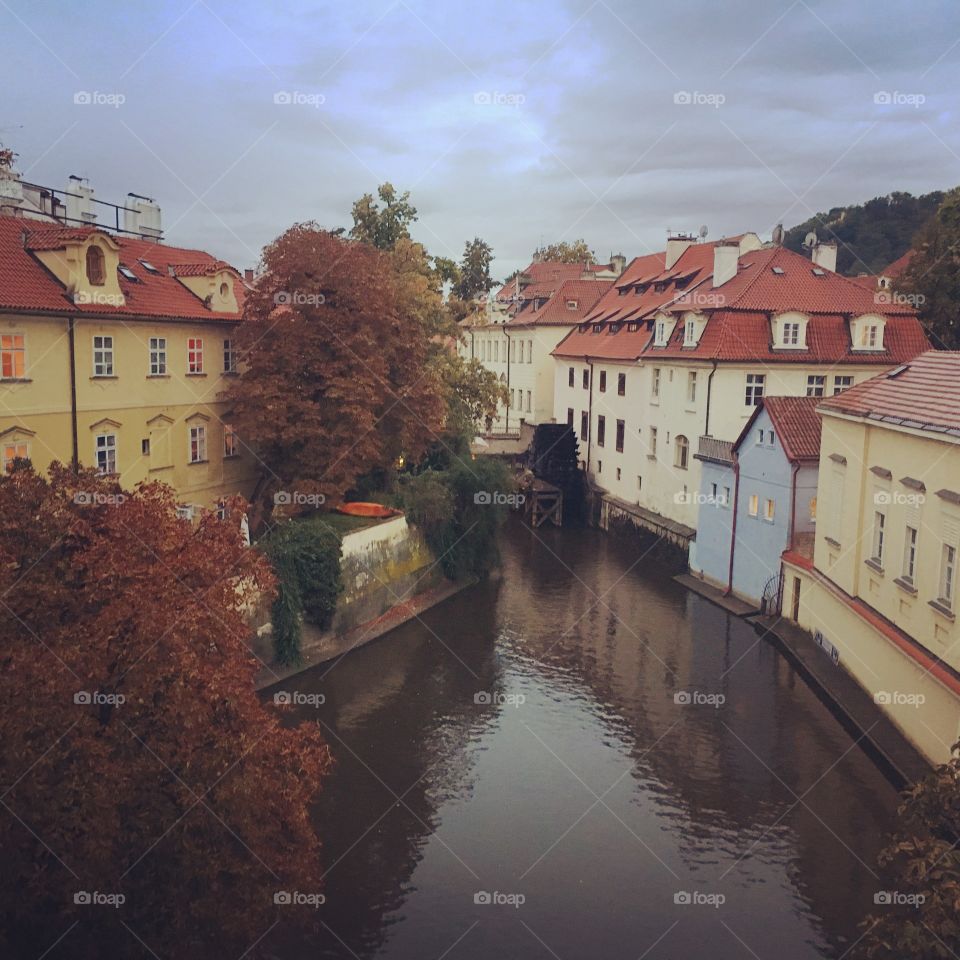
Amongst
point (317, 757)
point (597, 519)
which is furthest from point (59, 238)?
point (597, 519)

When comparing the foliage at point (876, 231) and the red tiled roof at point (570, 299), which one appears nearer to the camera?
the red tiled roof at point (570, 299)

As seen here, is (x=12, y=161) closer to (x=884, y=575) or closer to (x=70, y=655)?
(x=70, y=655)

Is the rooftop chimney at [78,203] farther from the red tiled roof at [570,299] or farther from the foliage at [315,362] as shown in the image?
the red tiled roof at [570,299]

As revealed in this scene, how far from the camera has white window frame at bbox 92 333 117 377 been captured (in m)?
21.8

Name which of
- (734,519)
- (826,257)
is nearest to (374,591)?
(734,519)

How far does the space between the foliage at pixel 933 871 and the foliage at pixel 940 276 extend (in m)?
26.0

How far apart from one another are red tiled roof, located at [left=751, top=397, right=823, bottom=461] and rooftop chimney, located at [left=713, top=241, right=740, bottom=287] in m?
10.0

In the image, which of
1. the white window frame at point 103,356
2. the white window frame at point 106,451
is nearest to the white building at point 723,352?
the white window frame at point 106,451

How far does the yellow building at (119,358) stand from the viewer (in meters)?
20.1

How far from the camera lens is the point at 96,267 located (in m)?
21.8

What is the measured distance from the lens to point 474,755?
17.2 meters

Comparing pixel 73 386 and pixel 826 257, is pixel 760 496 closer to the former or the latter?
pixel 826 257

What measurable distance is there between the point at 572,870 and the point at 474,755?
13.1 ft

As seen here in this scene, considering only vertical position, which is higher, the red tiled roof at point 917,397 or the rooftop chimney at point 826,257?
the rooftop chimney at point 826,257
